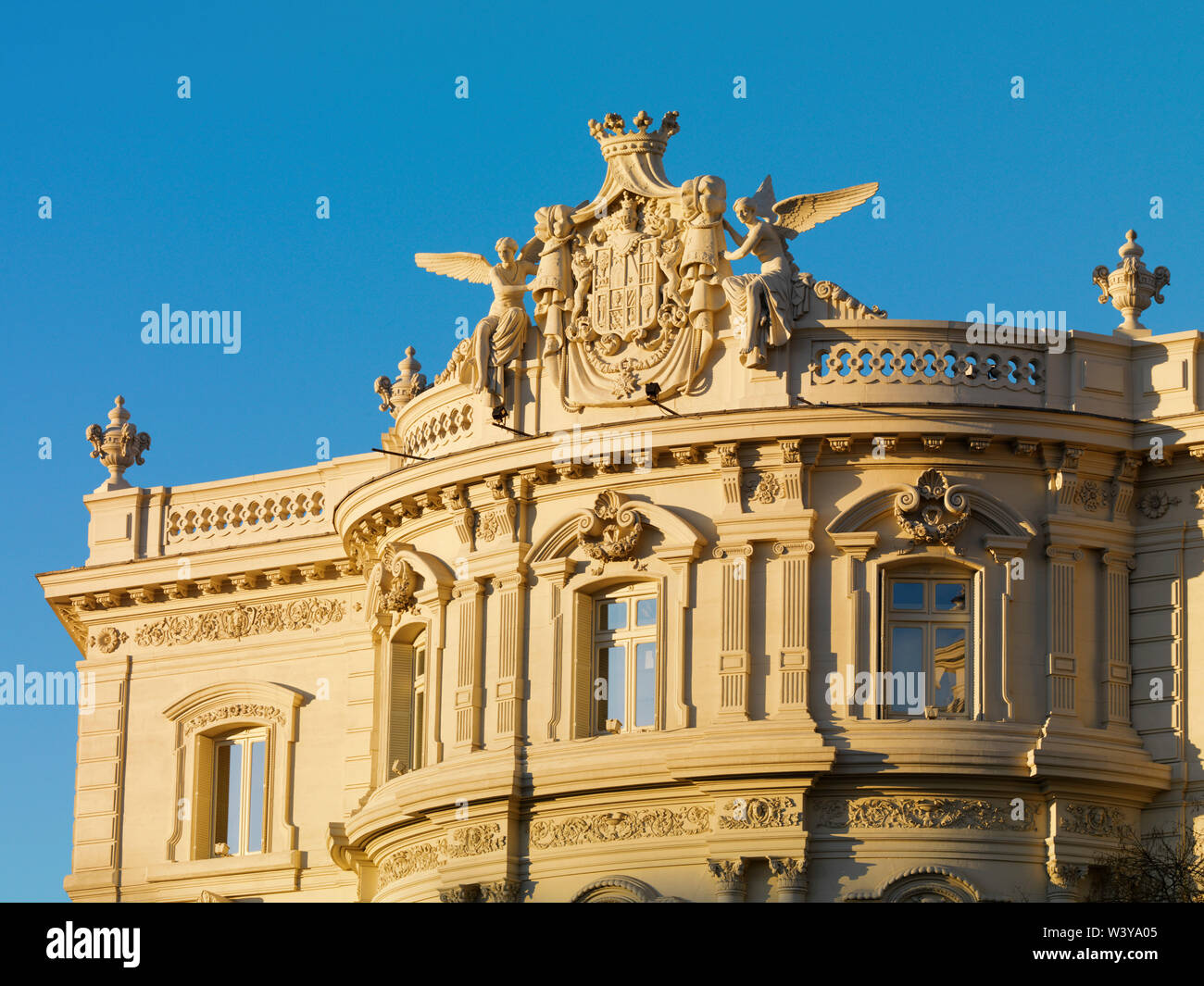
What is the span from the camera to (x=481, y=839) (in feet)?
120

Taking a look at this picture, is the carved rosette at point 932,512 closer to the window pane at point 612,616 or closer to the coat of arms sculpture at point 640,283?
the coat of arms sculpture at point 640,283

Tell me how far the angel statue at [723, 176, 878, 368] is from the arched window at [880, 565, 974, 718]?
11.2ft

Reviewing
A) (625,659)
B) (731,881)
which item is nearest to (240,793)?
(625,659)

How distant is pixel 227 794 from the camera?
139 feet

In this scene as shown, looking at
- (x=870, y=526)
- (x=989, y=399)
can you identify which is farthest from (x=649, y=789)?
(x=989, y=399)

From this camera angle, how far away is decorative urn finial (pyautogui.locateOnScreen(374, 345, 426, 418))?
41.9 meters

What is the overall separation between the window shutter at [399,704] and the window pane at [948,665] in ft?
25.7

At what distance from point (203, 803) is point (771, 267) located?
12294 millimetres

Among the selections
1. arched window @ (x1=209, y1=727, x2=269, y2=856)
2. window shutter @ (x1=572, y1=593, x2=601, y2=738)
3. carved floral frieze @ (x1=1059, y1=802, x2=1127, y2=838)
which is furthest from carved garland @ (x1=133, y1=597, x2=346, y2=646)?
carved floral frieze @ (x1=1059, y1=802, x2=1127, y2=838)

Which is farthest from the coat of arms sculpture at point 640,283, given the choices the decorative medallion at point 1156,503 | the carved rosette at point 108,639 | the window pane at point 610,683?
the carved rosette at point 108,639

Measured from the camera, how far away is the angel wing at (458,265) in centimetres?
3953

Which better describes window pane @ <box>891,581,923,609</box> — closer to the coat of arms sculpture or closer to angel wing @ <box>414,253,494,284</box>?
the coat of arms sculpture
